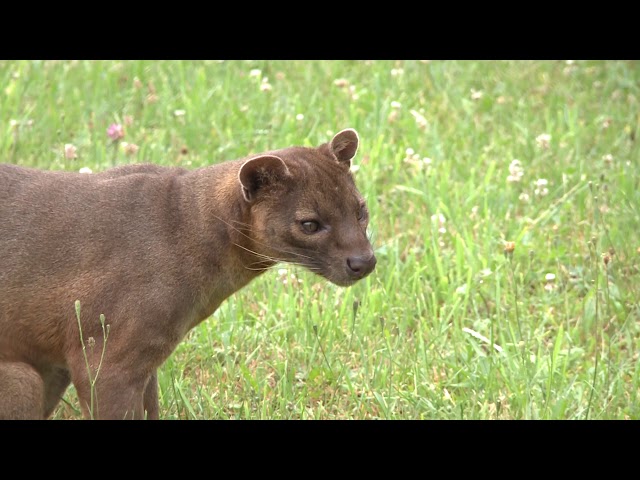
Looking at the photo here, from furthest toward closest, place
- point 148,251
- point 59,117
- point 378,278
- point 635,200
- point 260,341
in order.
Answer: point 59,117 < point 635,200 < point 378,278 < point 260,341 < point 148,251

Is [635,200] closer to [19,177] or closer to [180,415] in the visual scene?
[180,415]

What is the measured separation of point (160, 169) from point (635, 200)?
3.43m

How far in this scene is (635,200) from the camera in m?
7.76

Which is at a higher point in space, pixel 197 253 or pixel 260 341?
pixel 197 253

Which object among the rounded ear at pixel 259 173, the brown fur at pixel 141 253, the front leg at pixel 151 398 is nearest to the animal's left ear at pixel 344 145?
the brown fur at pixel 141 253

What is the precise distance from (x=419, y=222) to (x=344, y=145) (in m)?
2.29

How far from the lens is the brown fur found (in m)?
5.17

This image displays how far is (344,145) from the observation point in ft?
18.8

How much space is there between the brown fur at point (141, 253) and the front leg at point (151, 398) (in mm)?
93

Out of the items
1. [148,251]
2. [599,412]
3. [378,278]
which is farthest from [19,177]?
[599,412]

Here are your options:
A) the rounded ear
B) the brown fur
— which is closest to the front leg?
the brown fur

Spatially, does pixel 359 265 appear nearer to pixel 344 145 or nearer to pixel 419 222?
pixel 344 145

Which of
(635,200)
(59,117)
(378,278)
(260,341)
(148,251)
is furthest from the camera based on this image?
(59,117)

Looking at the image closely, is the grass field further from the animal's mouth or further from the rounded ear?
the rounded ear
